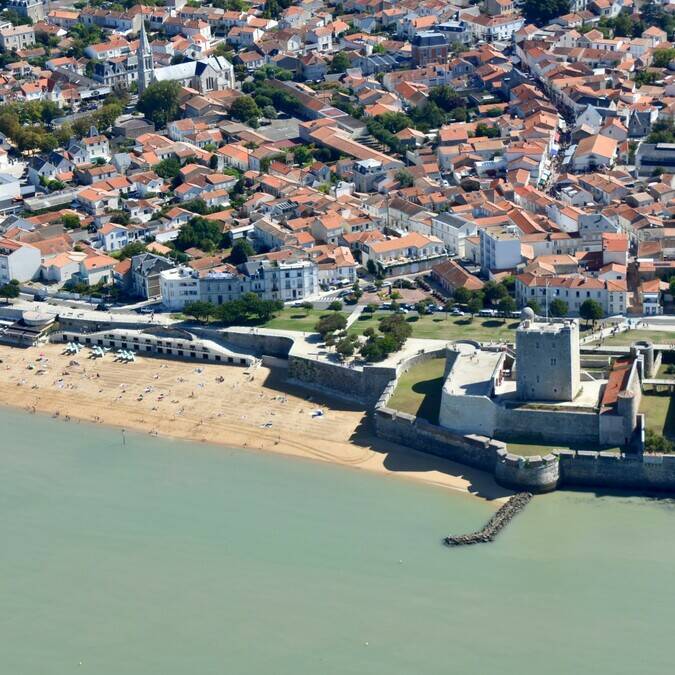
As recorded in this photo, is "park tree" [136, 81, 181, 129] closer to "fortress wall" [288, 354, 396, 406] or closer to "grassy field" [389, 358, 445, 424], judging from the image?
"fortress wall" [288, 354, 396, 406]

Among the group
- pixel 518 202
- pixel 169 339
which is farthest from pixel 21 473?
pixel 518 202

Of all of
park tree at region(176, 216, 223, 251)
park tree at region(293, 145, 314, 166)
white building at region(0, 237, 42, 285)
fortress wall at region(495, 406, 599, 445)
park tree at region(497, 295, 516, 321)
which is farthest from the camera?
park tree at region(293, 145, 314, 166)

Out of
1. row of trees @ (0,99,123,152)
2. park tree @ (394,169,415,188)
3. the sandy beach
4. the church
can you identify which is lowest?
the sandy beach

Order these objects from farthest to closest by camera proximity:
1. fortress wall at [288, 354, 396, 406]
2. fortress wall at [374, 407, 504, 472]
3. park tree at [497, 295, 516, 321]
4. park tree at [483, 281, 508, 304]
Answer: park tree at [483, 281, 508, 304] → park tree at [497, 295, 516, 321] → fortress wall at [288, 354, 396, 406] → fortress wall at [374, 407, 504, 472]

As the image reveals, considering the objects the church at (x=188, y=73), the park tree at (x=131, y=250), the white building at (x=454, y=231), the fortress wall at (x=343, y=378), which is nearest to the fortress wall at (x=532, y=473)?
the fortress wall at (x=343, y=378)

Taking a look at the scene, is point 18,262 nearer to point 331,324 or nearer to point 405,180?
point 331,324

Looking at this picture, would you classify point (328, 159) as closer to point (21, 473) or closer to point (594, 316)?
point (594, 316)

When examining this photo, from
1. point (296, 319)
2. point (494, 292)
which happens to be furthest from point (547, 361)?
point (296, 319)

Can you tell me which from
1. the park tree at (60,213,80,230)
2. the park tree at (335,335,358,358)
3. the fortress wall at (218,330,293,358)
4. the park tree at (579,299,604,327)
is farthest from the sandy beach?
the park tree at (60,213,80,230)
